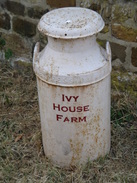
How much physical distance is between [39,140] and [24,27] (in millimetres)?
1349

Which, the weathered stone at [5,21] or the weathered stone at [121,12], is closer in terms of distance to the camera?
the weathered stone at [121,12]

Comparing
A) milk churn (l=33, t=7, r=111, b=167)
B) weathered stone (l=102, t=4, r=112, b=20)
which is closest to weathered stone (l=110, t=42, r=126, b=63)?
weathered stone (l=102, t=4, r=112, b=20)

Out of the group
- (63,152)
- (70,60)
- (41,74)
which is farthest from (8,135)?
(70,60)

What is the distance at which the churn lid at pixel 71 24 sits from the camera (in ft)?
8.40

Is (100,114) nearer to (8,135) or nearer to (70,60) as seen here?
(70,60)

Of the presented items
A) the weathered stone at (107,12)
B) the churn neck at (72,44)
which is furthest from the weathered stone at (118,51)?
the churn neck at (72,44)

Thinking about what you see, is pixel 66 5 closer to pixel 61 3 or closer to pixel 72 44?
pixel 61 3

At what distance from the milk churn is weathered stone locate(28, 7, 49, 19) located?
1054mm

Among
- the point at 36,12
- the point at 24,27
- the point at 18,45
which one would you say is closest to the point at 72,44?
the point at 36,12

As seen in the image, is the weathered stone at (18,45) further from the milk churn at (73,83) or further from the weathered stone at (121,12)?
the milk churn at (73,83)

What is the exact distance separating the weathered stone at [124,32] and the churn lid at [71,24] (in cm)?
70

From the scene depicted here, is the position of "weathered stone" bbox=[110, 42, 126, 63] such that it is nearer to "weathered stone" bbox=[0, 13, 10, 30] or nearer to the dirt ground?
Answer: the dirt ground

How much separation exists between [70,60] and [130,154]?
108 cm

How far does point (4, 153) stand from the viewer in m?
3.26
